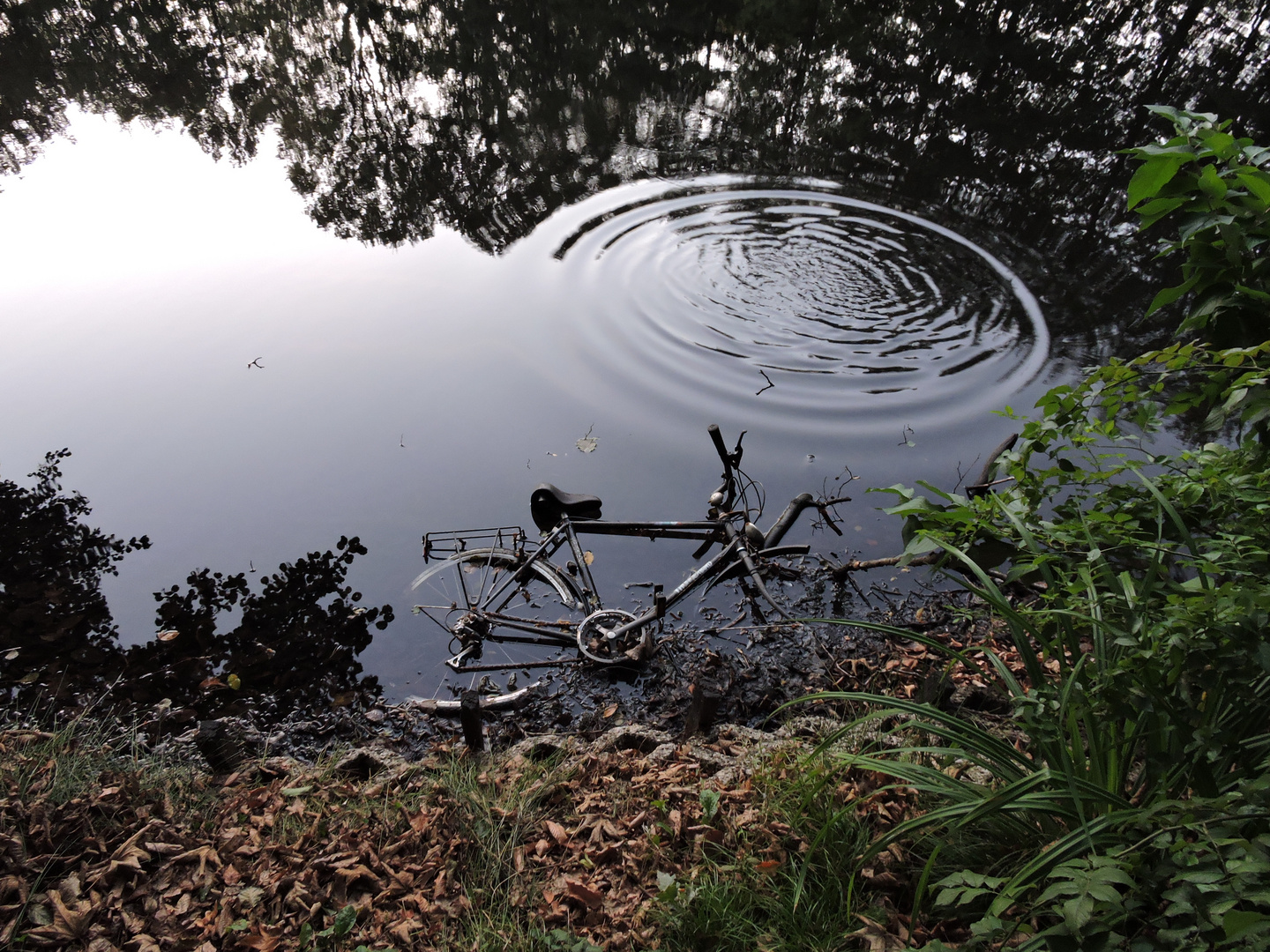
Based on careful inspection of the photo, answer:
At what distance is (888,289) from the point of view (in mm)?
8828

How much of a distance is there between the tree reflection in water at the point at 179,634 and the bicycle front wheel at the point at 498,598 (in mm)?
424

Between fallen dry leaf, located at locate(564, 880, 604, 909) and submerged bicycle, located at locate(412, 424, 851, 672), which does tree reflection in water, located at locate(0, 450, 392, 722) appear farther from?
fallen dry leaf, located at locate(564, 880, 604, 909)

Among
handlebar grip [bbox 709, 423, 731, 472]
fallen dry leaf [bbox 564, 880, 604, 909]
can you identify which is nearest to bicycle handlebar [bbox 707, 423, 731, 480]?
handlebar grip [bbox 709, 423, 731, 472]

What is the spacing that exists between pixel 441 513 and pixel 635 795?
335cm

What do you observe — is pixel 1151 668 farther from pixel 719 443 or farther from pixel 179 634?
pixel 179 634

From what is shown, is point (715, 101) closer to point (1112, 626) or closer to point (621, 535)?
point (621, 535)

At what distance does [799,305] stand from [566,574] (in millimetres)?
4746

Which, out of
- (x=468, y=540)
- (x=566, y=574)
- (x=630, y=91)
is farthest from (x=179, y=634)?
(x=630, y=91)

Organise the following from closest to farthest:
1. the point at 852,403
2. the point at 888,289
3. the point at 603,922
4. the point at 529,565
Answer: the point at 603,922, the point at 529,565, the point at 852,403, the point at 888,289

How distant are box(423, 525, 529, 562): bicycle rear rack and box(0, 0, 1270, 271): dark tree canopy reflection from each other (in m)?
5.04

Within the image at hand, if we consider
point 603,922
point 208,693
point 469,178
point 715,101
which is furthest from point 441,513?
point 715,101

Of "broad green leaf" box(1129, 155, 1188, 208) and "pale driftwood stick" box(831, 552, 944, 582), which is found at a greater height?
"broad green leaf" box(1129, 155, 1188, 208)

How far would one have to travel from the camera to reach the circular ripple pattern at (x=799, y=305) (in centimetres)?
760

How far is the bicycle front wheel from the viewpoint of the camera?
210 inches
